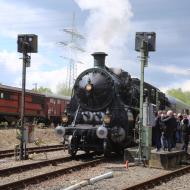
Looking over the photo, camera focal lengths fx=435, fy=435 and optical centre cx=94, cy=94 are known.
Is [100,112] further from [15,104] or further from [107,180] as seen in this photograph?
[15,104]

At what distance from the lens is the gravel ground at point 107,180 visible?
9734 millimetres

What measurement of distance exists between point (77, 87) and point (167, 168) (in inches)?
172

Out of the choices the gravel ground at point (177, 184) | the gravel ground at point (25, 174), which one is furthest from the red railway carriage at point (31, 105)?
the gravel ground at point (177, 184)

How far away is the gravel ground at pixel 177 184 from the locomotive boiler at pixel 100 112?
10.9ft

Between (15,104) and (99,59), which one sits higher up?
(99,59)

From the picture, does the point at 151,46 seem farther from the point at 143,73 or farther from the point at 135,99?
the point at 135,99

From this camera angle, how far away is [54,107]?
140 feet

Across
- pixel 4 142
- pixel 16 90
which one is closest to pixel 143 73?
pixel 4 142

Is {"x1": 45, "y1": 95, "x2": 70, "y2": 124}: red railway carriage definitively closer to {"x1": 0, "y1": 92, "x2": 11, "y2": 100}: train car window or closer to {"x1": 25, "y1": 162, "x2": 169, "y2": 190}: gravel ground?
{"x1": 0, "y1": 92, "x2": 11, "y2": 100}: train car window

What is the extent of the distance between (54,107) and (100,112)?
2783cm

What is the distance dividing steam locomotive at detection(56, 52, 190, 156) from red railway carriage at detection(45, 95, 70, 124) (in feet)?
84.1

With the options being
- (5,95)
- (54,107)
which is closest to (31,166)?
(5,95)

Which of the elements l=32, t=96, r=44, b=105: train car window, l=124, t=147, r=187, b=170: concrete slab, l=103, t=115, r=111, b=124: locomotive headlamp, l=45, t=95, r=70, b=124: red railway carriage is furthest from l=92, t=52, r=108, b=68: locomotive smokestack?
l=45, t=95, r=70, b=124: red railway carriage

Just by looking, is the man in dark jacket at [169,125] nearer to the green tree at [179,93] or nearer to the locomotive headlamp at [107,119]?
the locomotive headlamp at [107,119]
